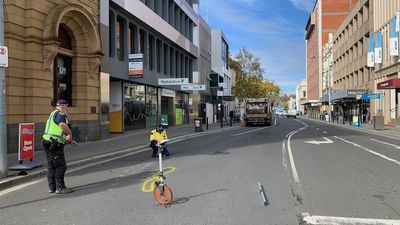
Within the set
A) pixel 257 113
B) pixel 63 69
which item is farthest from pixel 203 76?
pixel 63 69

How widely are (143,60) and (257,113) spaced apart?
61.8 ft

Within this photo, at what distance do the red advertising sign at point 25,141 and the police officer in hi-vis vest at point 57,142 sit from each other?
11.2 feet

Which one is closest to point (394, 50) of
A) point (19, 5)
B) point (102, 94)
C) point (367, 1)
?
point (367, 1)

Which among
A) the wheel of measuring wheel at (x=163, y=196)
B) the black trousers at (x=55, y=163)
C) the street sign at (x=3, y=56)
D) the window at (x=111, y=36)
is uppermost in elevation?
the window at (x=111, y=36)

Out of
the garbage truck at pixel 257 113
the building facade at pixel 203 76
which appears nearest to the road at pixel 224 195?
the garbage truck at pixel 257 113

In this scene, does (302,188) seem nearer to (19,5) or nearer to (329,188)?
(329,188)

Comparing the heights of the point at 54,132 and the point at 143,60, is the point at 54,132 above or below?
below

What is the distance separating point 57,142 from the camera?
29.1 feet

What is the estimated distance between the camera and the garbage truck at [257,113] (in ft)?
153

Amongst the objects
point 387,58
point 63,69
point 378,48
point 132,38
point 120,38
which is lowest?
point 63,69

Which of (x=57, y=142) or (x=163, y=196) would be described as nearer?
(x=163, y=196)

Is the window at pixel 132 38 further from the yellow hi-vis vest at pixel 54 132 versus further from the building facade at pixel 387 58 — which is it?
the yellow hi-vis vest at pixel 54 132

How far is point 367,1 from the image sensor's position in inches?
2047

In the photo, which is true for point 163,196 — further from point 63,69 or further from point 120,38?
point 120,38
